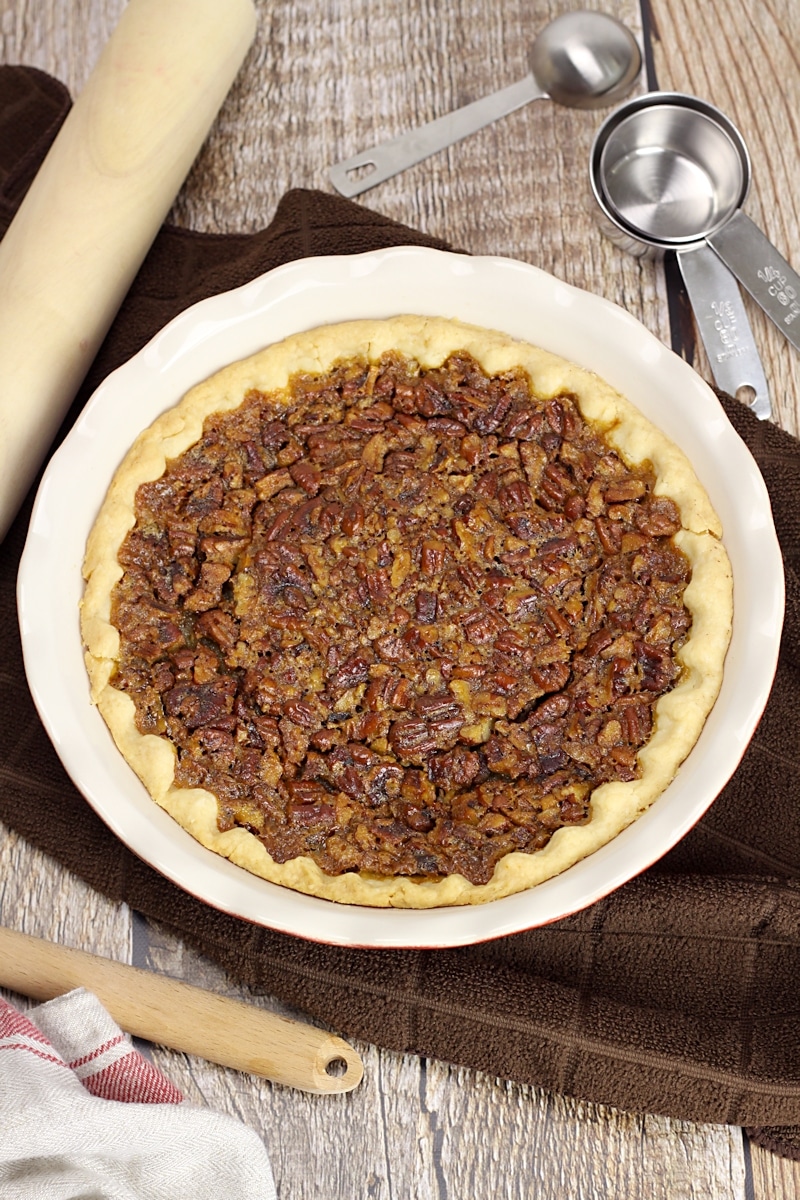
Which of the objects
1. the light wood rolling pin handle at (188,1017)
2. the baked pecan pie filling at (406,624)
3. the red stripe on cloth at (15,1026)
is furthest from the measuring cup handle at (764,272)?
the red stripe on cloth at (15,1026)

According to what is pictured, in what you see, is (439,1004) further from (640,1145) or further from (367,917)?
(640,1145)

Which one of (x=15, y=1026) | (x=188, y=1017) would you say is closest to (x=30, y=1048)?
(x=15, y=1026)

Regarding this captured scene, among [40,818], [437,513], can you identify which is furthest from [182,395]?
[40,818]

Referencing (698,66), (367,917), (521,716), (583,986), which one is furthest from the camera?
(698,66)

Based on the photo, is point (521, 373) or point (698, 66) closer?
point (521, 373)

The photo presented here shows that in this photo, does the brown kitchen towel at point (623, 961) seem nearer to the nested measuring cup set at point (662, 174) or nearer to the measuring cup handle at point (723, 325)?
the measuring cup handle at point (723, 325)

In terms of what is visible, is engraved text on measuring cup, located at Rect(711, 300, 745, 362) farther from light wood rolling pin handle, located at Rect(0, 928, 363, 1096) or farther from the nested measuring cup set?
light wood rolling pin handle, located at Rect(0, 928, 363, 1096)

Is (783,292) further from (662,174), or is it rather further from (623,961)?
(623,961)
